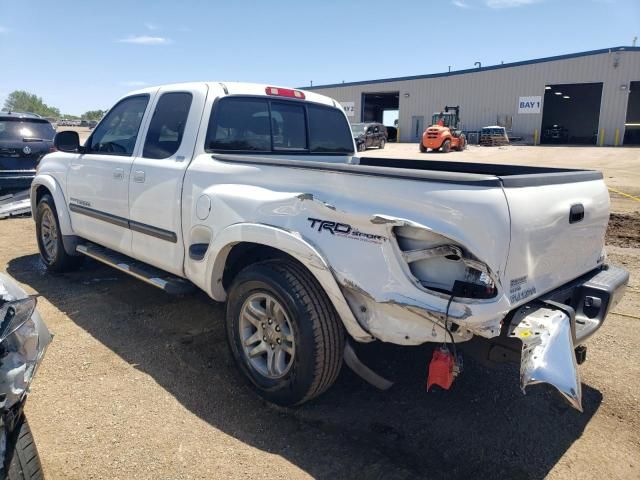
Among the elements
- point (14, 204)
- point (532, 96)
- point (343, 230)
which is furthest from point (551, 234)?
point (532, 96)

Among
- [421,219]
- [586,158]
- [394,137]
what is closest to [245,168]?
[421,219]

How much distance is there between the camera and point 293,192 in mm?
2994

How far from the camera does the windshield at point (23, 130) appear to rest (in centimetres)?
923

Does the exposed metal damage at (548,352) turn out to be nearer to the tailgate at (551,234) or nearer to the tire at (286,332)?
the tailgate at (551,234)

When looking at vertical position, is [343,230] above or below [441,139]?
above

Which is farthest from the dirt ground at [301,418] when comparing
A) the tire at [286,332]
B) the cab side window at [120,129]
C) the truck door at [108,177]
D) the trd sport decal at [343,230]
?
the cab side window at [120,129]

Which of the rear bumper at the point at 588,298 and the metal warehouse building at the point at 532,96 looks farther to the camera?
the metal warehouse building at the point at 532,96

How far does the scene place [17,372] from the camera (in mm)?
1845

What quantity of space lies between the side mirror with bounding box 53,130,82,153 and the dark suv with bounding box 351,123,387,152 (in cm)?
2723

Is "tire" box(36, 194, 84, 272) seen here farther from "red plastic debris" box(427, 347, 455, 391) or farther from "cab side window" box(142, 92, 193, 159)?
"red plastic debris" box(427, 347, 455, 391)

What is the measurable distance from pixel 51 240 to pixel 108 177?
1740 mm

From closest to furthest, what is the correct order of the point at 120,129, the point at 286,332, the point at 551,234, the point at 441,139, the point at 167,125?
the point at 551,234 → the point at 286,332 → the point at 167,125 → the point at 120,129 → the point at 441,139

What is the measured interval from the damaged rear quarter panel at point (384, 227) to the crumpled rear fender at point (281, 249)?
38 mm

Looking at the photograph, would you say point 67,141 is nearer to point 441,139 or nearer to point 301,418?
point 301,418
